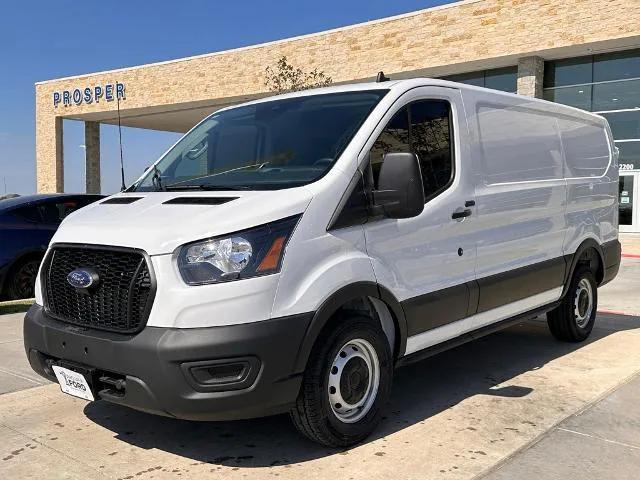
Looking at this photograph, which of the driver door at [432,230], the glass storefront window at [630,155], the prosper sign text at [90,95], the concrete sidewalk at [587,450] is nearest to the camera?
the concrete sidewalk at [587,450]

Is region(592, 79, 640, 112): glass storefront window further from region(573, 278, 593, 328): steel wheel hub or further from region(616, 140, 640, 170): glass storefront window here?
region(573, 278, 593, 328): steel wheel hub

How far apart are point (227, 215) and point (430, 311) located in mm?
1606

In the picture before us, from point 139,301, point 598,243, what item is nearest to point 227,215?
point 139,301

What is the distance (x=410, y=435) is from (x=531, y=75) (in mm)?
19962

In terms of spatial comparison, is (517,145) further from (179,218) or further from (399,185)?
(179,218)

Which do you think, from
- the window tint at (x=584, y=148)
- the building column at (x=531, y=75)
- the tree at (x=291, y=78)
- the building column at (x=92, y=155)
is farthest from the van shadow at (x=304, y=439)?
the building column at (x=92, y=155)

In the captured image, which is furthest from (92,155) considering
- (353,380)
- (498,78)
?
(353,380)

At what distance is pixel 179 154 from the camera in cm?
461

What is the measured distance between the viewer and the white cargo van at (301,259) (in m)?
3.09

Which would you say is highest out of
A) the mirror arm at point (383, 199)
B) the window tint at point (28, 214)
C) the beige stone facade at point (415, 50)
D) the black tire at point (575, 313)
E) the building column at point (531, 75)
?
the beige stone facade at point (415, 50)

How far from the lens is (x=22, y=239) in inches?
323

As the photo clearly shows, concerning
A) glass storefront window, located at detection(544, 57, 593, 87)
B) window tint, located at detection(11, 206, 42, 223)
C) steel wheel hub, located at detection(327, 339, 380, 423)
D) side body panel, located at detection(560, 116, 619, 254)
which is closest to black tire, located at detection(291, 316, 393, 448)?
steel wheel hub, located at detection(327, 339, 380, 423)

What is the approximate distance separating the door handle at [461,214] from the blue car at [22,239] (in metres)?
6.01

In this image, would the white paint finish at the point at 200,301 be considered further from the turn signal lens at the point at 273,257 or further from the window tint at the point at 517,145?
the window tint at the point at 517,145
